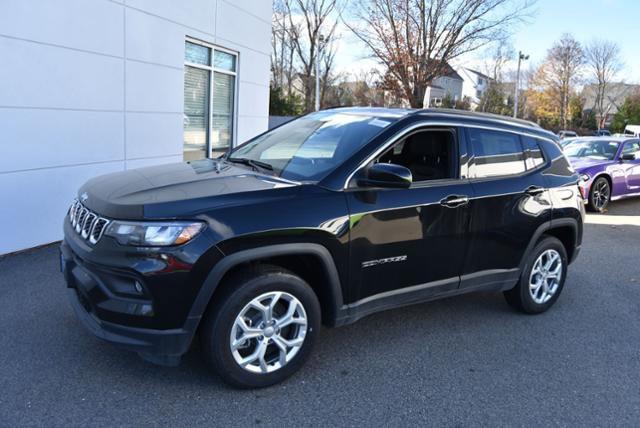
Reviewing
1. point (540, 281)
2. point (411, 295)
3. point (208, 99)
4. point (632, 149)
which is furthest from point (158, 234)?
point (632, 149)

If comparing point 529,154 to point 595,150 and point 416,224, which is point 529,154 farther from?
point 595,150

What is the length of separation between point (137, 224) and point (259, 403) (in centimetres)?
Answer: 129

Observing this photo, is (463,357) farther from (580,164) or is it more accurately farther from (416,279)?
(580,164)

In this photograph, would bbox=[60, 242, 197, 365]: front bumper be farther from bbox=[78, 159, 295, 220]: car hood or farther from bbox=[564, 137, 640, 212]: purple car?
bbox=[564, 137, 640, 212]: purple car

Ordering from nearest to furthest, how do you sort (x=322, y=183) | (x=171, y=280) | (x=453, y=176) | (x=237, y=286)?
(x=171, y=280)
(x=237, y=286)
(x=322, y=183)
(x=453, y=176)

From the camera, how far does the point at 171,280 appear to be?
9.89 feet

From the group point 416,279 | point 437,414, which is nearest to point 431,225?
point 416,279

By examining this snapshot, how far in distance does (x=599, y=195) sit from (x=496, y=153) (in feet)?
25.9

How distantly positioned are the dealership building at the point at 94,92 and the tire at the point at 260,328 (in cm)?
390

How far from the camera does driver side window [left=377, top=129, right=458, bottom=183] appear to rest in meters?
4.24

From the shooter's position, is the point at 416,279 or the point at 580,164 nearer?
the point at 416,279

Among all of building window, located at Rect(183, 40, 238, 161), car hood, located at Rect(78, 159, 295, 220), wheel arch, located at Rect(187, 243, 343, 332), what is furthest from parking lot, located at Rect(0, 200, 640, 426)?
building window, located at Rect(183, 40, 238, 161)

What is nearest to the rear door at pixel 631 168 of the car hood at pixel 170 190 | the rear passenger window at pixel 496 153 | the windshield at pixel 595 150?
the windshield at pixel 595 150

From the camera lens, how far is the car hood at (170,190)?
10.1ft
